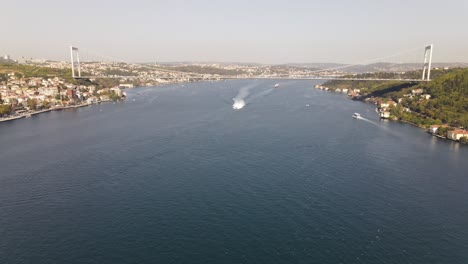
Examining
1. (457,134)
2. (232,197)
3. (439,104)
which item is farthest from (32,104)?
(439,104)

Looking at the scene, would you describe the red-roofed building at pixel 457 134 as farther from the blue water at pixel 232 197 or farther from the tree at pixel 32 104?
the tree at pixel 32 104

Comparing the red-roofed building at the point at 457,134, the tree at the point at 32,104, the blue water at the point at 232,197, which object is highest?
the tree at the point at 32,104

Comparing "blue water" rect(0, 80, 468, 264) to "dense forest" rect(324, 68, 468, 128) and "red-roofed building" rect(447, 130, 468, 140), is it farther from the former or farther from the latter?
"dense forest" rect(324, 68, 468, 128)

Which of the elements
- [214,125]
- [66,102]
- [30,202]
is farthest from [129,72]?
[30,202]

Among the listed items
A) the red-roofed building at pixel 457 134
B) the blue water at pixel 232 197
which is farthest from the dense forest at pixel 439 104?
the blue water at pixel 232 197

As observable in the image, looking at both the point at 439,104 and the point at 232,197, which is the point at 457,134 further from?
the point at 232,197

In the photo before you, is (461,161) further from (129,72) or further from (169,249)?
(129,72)

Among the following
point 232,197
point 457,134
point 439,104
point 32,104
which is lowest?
point 232,197

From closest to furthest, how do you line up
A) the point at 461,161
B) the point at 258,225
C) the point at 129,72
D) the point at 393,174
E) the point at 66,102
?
the point at 258,225 → the point at 393,174 → the point at 461,161 → the point at 66,102 → the point at 129,72
